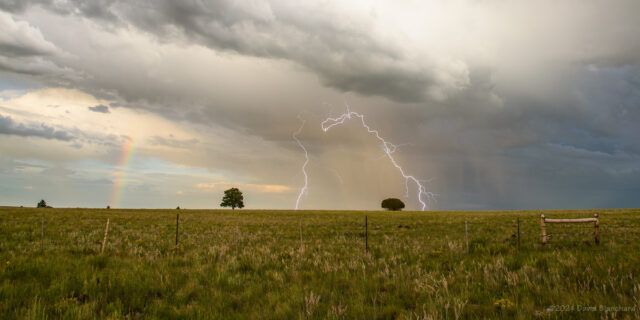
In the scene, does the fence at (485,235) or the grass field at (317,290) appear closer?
the grass field at (317,290)

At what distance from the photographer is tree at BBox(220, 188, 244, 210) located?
101 meters

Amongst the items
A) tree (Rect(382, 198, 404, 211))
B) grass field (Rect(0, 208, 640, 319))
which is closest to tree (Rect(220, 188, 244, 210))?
tree (Rect(382, 198, 404, 211))

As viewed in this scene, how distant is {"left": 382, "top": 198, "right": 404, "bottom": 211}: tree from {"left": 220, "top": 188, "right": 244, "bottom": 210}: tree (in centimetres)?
5002

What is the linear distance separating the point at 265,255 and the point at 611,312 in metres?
8.50

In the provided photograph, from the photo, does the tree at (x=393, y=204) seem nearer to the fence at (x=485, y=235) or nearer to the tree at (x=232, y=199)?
the tree at (x=232, y=199)

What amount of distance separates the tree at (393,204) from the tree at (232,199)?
1969 inches

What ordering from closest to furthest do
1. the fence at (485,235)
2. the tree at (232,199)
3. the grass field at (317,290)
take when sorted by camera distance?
1. the grass field at (317,290)
2. the fence at (485,235)
3. the tree at (232,199)

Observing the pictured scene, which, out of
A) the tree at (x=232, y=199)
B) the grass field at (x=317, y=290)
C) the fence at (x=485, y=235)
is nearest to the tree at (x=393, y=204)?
the tree at (x=232, y=199)

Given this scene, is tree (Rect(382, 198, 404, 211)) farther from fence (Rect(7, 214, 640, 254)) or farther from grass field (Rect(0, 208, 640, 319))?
grass field (Rect(0, 208, 640, 319))

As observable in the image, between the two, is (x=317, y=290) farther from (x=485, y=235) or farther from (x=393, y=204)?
(x=393, y=204)

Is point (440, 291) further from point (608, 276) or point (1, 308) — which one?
point (1, 308)

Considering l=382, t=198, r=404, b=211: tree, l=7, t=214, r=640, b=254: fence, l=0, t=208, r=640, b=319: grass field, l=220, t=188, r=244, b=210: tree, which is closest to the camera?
l=0, t=208, r=640, b=319: grass field

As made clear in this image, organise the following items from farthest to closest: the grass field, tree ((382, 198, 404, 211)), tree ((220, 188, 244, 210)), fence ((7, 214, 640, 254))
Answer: tree ((382, 198, 404, 211)) < tree ((220, 188, 244, 210)) < fence ((7, 214, 640, 254)) < the grass field

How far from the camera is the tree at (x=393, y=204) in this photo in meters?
116
